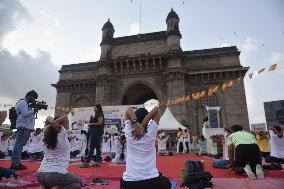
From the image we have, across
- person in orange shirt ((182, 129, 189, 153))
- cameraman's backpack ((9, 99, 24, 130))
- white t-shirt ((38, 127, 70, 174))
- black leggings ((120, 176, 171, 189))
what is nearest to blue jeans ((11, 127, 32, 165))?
cameraman's backpack ((9, 99, 24, 130))

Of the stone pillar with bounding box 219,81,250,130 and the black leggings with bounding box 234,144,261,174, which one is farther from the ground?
the stone pillar with bounding box 219,81,250,130

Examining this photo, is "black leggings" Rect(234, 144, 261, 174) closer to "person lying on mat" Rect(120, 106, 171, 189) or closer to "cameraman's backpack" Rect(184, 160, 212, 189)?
"cameraman's backpack" Rect(184, 160, 212, 189)

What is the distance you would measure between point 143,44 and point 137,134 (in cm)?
2586

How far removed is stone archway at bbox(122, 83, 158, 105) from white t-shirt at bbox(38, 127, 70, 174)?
2396 cm

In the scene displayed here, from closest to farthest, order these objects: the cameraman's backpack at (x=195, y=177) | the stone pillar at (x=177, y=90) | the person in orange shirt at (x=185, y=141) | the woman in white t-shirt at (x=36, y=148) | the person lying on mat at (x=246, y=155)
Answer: the cameraman's backpack at (x=195, y=177), the person lying on mat at (x=246, y=155), the woman in white t-shirt at (x=36, y=148), the person in orange shirt at (x=185, y=141), the stone pillar at (x=177, y=90)

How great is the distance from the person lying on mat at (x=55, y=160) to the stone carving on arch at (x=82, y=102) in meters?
26.3

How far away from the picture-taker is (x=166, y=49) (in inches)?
1067

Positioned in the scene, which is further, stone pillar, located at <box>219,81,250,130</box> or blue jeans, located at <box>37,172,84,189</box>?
stone pillar, located at <box>219,81,250,130</box>

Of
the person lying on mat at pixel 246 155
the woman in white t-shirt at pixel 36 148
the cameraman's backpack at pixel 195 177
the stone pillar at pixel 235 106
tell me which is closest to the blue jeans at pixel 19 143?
the cameraman's backpack at pixel 195 177

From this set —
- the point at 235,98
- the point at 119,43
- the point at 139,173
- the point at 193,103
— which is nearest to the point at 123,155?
the point at 139,173

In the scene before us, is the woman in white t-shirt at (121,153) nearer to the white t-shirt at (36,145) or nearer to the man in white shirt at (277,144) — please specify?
the white t-shirt at (36,145)

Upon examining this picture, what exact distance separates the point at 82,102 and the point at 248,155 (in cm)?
2596

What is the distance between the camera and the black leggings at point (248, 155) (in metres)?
6.28

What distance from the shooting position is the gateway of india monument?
2509 cm
